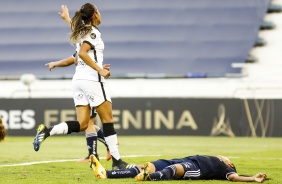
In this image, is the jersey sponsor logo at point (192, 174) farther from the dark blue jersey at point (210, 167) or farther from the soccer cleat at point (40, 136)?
the soccer cleat at point (40, 136)

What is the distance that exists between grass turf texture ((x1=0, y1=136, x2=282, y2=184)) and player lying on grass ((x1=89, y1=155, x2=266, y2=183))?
8 centimetres

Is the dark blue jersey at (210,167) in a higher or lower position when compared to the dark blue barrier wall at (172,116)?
higher

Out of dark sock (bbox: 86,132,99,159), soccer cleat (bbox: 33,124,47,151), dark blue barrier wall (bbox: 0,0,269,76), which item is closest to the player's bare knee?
soccer cleat (bbox: 33,124,47,151)

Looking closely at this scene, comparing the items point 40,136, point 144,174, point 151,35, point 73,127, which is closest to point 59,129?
point 73,127

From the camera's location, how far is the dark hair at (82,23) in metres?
10.7

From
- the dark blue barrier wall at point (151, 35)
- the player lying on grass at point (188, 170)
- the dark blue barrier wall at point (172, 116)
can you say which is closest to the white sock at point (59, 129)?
the player lying on grass at point (188, 170)

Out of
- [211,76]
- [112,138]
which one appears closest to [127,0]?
[211,76]

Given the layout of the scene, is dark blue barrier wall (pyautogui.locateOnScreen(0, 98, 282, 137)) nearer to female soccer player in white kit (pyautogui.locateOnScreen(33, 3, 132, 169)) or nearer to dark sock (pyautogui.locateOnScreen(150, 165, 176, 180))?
female soccer player in white kit (pyautogui.locateOnScreen(33, 3, 132, 169))

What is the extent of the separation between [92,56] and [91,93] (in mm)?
421

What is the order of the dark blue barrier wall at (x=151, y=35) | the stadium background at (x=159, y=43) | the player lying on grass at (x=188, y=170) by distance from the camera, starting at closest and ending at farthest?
the player lying on grass at (x=188, y=170), the stadium background at (x=159, y=43), the dark blue barrier wall at (x=151, y=35)

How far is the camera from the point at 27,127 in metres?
22.0

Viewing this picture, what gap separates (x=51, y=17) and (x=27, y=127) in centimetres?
930

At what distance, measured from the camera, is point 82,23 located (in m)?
10.8

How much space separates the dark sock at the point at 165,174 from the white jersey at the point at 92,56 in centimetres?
194
